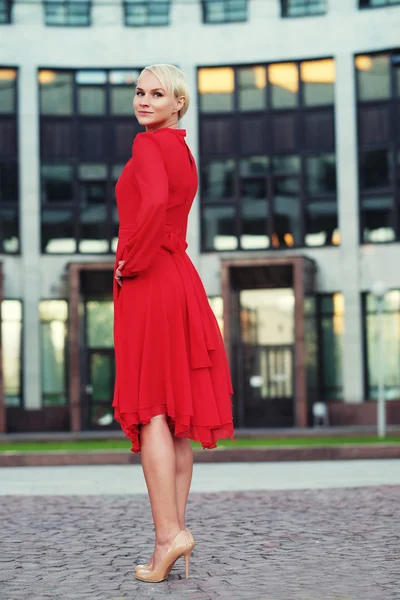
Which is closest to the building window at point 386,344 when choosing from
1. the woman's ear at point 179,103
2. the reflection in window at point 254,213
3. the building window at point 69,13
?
the reflection in window at point 254,213

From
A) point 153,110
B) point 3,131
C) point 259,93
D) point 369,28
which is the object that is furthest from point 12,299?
point 153,110

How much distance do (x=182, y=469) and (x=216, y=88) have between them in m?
28.8

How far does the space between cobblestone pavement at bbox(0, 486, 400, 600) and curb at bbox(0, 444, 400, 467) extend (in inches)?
243

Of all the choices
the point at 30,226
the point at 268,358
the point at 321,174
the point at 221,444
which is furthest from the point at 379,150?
the point at 221,444

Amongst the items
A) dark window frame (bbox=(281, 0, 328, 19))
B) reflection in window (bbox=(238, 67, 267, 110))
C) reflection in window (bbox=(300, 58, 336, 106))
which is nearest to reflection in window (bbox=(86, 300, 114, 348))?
reflection in window (bbox=(238, 67, 267, 110))

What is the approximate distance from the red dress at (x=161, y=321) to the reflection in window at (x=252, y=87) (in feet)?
92.9

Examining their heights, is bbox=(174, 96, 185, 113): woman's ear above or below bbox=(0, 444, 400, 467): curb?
above

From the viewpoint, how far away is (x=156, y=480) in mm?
5039

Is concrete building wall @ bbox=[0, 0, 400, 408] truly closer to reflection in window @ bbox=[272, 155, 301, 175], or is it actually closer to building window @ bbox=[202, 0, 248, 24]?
building window @ bbox=[202, 0, 248, 24]

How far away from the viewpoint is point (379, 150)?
105 feet

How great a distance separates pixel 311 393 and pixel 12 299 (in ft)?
26.7

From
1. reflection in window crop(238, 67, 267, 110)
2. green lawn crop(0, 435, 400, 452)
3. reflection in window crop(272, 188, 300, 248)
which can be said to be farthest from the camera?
reflection in window crop(238, 67, 267, 110)

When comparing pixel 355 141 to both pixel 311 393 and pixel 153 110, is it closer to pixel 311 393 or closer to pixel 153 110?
pixel 311 393

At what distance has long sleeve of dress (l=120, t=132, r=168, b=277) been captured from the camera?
502 centimetres
